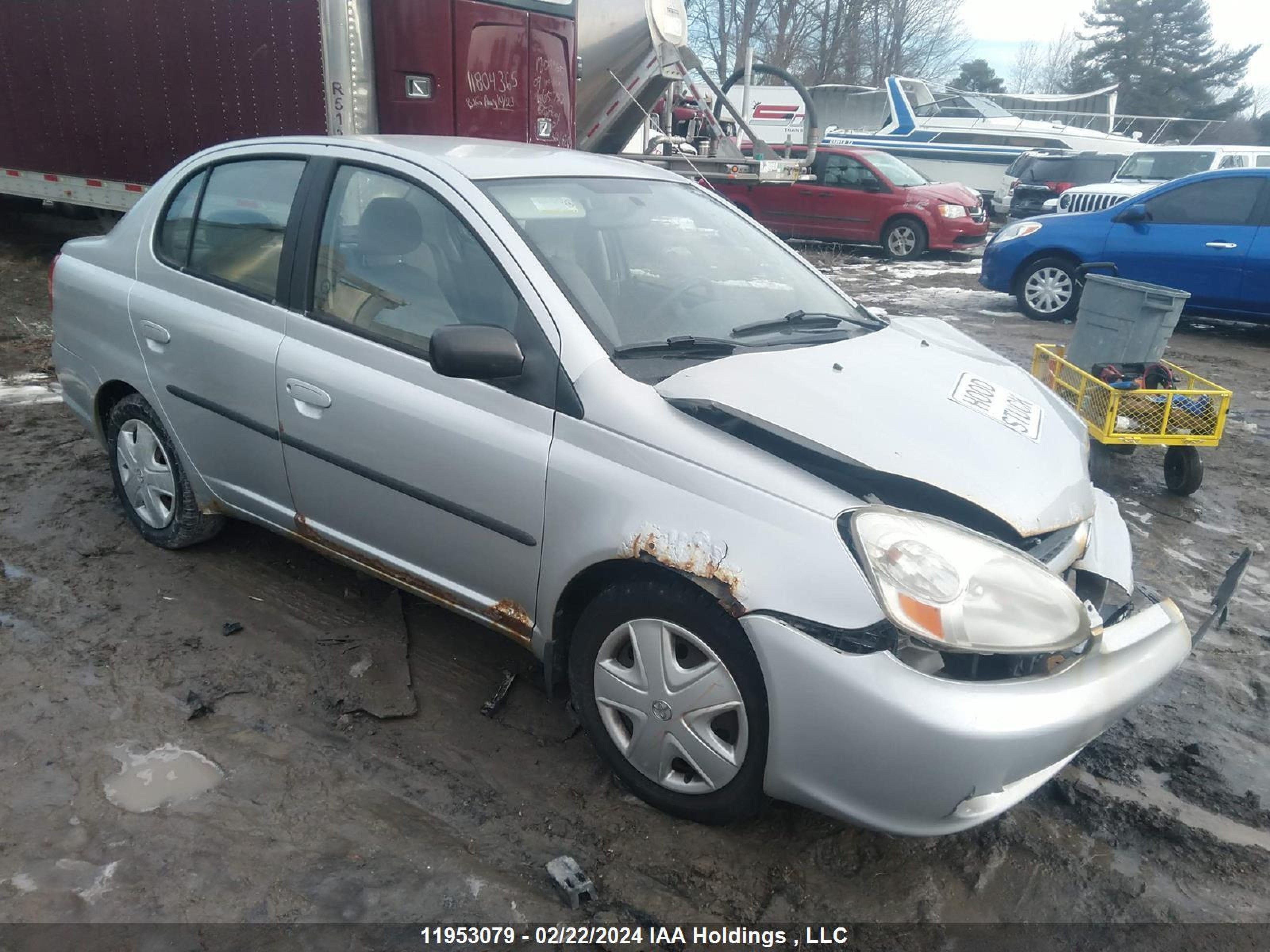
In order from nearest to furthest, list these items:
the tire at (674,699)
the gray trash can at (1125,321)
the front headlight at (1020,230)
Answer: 1. the tire at (674,699)
2. the gray trash can at (1125,321)
3. the front headlight at (1020,230)

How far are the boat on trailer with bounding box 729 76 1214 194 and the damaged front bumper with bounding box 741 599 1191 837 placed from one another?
17.9 meters

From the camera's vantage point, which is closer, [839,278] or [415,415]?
[415,415]

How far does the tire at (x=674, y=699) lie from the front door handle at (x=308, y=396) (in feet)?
3.79

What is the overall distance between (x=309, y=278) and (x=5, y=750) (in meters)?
1.71

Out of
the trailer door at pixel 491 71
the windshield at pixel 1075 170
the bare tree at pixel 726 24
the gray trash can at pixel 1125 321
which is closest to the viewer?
the gray trash can at pixel 1125 321

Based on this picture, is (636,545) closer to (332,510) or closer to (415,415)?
(415,415)

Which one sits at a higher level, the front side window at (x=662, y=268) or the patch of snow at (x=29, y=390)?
the front side window at (x=662, y=268)

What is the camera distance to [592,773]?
278cm

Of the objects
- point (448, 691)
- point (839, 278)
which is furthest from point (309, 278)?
point (839, 278)

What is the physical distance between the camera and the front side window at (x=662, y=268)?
2793 millimetres

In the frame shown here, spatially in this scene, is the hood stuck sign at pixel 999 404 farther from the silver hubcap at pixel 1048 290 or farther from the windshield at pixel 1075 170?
the windshield at pixel 1075 170

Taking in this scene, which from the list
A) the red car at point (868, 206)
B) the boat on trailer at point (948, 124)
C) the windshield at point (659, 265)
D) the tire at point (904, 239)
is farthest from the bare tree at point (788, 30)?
the windshield at point (659, 265)

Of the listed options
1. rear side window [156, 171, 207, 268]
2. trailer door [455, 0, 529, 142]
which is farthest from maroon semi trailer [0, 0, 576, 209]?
rear side window [156, 171, 207, 268]

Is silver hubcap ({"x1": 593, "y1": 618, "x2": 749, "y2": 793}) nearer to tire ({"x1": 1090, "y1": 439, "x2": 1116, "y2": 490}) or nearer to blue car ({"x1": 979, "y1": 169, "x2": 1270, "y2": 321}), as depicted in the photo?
tire ({"x1": 1090, "y1": 439, "x2": 1116, "y2": 490})
